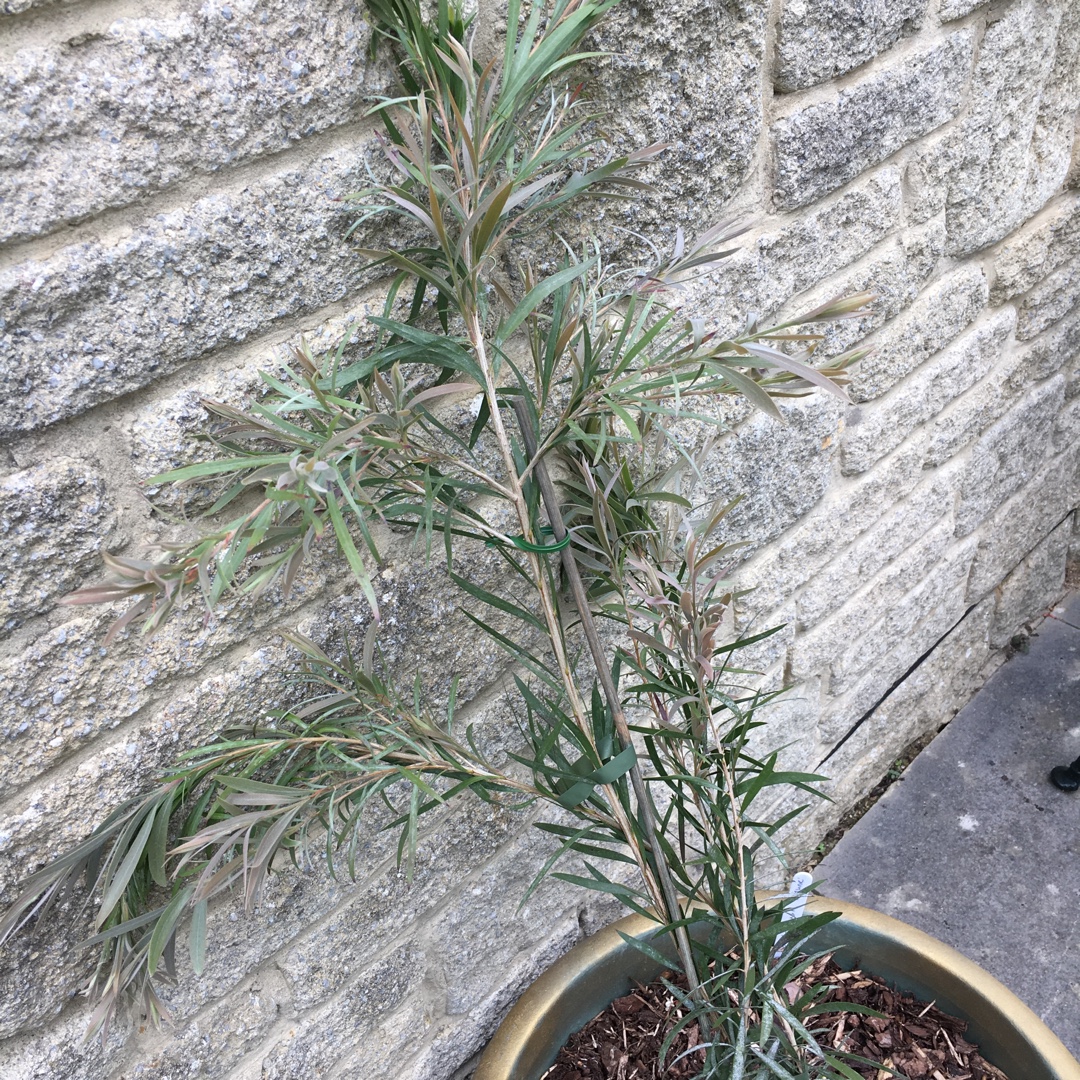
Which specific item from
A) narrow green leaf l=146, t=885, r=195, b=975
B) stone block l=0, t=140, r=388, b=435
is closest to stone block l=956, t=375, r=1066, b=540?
stone block l=0, t=140, r=388, b=435

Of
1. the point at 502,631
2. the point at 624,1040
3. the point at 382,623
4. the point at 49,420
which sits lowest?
the point at 624,1040

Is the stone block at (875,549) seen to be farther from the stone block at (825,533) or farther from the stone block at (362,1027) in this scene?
the stone block at (362,1027)

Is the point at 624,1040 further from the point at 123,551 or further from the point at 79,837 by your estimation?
the point at 123,551

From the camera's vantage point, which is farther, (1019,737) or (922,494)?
(1019,737)

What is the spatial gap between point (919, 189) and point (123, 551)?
150cm

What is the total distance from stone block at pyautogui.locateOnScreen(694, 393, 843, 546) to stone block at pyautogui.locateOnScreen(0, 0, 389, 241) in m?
0.81

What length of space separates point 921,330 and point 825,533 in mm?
456

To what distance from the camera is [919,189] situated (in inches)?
65.8

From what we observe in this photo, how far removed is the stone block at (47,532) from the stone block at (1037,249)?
73.8 inches

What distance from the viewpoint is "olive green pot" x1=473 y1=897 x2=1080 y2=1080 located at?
1.27 m

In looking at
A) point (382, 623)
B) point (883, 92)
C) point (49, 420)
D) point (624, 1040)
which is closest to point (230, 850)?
point (382, 623)

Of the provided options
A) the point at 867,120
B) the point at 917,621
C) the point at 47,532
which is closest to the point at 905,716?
the point at 917,621

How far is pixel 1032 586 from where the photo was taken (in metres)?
2.64

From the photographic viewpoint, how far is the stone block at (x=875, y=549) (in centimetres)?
184
